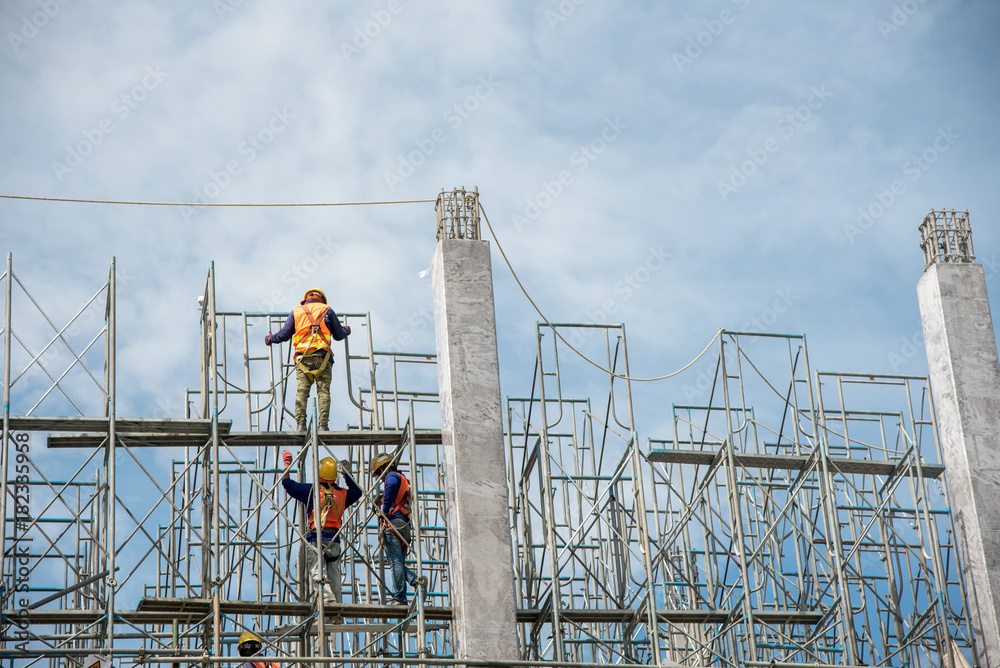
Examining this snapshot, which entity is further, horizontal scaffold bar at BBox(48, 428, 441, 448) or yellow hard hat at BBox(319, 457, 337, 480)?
yellow hard hat at BBox(319, 457, 337, 480)

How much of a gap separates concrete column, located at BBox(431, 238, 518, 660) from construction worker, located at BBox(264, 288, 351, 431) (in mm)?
1937

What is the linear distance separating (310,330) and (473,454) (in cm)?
366

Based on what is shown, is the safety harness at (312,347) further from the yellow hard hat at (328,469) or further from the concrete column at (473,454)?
the concrete column at (473,454)

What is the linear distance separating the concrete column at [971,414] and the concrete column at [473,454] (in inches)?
271

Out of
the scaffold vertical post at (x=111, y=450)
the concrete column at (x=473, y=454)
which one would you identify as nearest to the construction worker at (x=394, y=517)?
the concrete column at (x=473, y=454)

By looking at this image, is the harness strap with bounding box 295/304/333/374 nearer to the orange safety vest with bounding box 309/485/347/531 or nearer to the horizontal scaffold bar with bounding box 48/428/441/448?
the horizontal scaffold bar with bounding box 48/428/441/448

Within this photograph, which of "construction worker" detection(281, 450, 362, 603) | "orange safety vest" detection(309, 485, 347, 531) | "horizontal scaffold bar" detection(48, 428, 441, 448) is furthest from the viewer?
"orange safety vest" detection(309, 485, 347, 531)

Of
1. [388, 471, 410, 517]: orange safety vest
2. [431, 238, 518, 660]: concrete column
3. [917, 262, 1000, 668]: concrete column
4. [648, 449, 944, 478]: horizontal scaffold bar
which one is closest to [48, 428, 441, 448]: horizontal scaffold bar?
[388, 471, 410, 517]: orange safety vest

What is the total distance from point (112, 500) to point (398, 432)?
4.02 m

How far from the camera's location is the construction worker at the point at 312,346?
21109mm

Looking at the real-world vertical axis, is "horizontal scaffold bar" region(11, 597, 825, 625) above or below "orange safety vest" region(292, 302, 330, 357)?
below

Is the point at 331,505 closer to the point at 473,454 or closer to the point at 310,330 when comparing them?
the point at 473,454

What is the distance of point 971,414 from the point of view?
70.7 feet

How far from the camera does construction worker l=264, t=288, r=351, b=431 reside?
21.1 m
